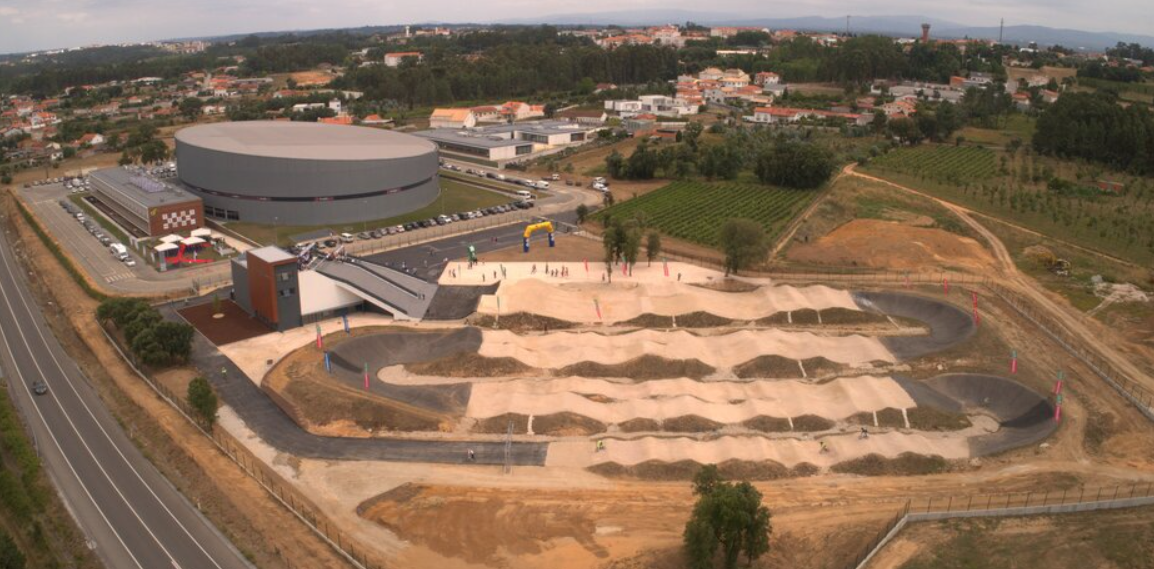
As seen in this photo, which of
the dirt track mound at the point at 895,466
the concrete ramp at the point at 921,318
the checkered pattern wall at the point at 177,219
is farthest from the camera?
the checkered pattern wall at the point at 177,219

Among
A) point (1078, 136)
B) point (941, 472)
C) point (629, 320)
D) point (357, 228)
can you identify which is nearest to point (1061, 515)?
point (941, 472)

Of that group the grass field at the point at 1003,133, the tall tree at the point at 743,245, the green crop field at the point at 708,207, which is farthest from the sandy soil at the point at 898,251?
the grass field at the point at 1003,133

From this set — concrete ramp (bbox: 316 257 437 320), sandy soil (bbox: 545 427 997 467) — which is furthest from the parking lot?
sandy soil (bbox: 545 427 997 467)

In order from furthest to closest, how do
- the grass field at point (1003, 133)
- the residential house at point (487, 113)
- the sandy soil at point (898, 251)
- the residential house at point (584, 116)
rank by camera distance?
1. the residential house at point (487, 113)
2. the residential house at point (584, 116)
3. the grass field at point (1003, 133)
4. the sandy soil at point (898, 251)

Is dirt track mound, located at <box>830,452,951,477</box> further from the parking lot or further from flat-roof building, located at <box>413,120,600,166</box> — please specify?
flat-roof building, located at <box>413,120,600,166</box>

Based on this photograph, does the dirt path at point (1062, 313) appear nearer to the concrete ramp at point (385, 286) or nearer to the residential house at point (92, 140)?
the concrete ramp at point (385, 286)

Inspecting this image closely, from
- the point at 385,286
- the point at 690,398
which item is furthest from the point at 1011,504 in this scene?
the point at 385,286
